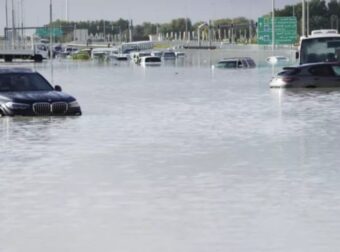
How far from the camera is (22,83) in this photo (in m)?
28.5

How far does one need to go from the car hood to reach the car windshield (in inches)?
28.1

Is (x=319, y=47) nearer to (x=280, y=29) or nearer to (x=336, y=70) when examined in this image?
(x=336, y=70)

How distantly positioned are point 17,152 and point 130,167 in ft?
10.6

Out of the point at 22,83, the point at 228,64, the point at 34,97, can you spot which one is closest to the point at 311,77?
the point at 22,83

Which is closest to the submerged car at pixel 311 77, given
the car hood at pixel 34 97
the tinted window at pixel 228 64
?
the car hood at pixel 34 97

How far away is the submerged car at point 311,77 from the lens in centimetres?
4441

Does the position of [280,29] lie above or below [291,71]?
above

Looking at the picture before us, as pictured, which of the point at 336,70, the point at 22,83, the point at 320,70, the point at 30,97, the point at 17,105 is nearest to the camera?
the point at 17,105

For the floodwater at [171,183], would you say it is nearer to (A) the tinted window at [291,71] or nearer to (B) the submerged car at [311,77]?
(B) the submerged car at [311,77]

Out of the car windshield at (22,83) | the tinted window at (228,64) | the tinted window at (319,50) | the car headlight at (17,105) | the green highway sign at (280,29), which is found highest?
the green highway sign at (280,29)

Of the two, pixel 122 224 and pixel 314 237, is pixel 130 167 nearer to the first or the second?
pixel 122 224

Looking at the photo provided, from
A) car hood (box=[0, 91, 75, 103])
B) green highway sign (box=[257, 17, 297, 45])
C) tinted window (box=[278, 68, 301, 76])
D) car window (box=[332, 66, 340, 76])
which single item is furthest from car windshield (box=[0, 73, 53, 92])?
green highway sign (box=[257, 17, 297, 45])

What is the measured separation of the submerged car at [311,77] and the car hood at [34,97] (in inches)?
738

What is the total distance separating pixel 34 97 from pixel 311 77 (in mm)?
20029
